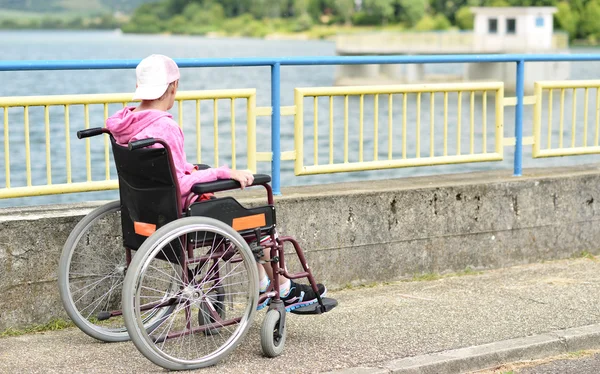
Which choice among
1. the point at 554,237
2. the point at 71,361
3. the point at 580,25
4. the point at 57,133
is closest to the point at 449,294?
the point at 554,237

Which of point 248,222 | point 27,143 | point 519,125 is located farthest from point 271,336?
point 519,125

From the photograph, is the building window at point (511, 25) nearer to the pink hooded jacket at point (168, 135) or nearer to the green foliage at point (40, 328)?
the green foliage at point (40, 328)

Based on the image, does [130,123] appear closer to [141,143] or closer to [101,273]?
[141,143]

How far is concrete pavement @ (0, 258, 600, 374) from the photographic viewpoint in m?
4.97

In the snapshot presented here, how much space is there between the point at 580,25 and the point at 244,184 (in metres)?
158

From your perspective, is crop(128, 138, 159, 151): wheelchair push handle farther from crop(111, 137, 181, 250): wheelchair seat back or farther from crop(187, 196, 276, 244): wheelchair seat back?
crop(187, 196, 276, 244): wheelchair seat back

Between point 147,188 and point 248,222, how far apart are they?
1.68 ft

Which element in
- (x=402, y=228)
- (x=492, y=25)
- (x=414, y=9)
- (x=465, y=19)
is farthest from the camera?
(x=414, y=9)

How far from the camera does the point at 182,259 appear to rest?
478 centimetres

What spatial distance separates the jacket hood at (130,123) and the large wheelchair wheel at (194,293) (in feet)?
1.62

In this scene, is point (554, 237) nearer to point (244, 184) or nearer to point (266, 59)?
point (266, 59)

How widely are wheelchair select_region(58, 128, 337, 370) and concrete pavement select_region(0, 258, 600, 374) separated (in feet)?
0.52

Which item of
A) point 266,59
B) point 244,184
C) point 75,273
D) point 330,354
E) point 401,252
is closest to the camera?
point 244,184

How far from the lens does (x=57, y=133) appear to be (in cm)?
5181
